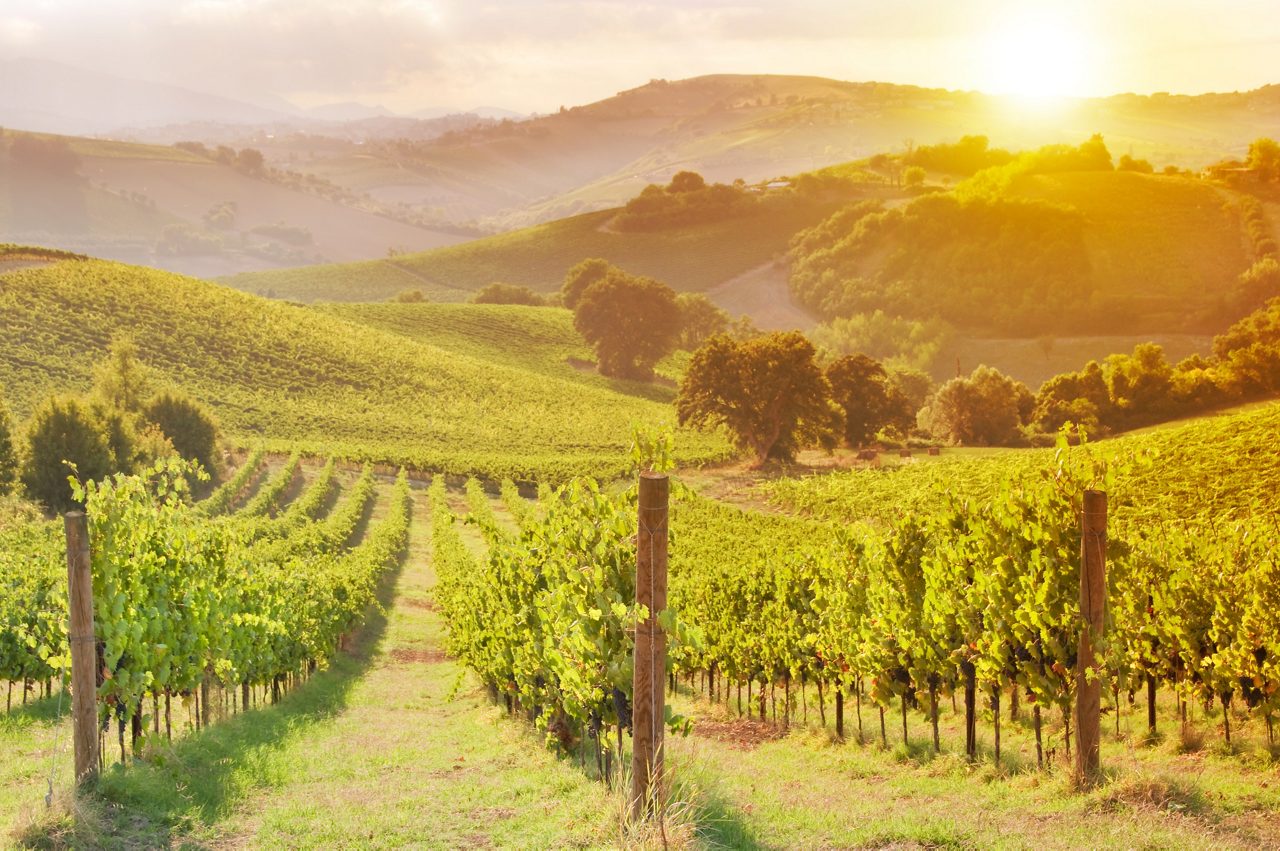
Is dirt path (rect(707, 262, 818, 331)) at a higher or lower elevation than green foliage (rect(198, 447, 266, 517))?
higher

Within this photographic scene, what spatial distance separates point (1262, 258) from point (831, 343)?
65625 millimetres

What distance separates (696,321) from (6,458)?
93856mm

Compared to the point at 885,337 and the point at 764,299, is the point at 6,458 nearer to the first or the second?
the point at 885,337

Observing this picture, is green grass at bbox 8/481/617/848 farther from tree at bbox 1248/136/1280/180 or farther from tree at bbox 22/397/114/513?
tree at bbox 1248/136/1280/180

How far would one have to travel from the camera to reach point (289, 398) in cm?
9125

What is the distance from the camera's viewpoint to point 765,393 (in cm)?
7194

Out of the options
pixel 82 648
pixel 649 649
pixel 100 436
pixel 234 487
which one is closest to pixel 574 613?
pixel 649 649

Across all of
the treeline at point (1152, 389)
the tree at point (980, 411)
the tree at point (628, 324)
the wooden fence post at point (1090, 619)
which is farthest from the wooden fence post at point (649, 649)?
the tree at point (628, 324)

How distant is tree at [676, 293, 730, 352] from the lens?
137 metres

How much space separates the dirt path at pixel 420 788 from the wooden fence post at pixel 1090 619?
519 centimetres

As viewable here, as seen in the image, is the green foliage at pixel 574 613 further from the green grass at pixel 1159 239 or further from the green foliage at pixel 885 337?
the green grass at pixel 1159 239

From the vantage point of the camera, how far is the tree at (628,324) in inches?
4643

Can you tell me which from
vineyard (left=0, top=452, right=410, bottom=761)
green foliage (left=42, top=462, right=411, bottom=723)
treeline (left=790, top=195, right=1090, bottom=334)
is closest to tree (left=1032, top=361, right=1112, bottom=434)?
vineyard (left=0, top=452, right=410, bottom=761)

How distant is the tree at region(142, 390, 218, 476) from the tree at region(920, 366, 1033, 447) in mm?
52252
